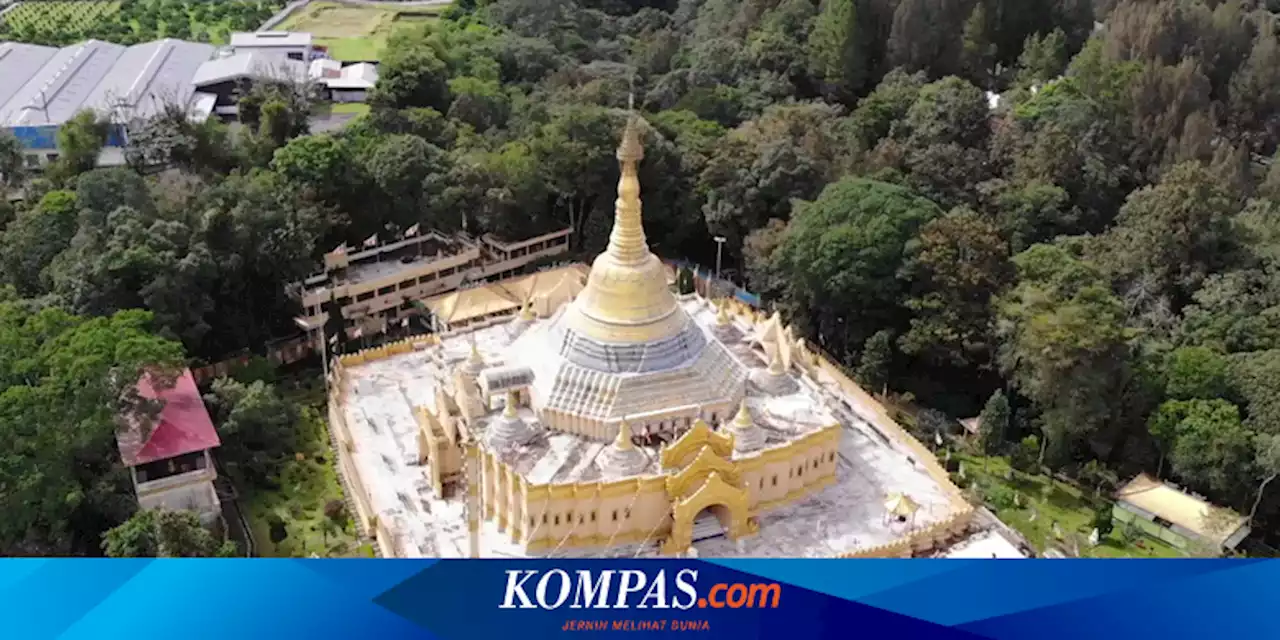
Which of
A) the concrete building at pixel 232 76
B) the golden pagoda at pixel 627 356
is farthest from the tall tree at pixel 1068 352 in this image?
the concrete building at pixel 232 76

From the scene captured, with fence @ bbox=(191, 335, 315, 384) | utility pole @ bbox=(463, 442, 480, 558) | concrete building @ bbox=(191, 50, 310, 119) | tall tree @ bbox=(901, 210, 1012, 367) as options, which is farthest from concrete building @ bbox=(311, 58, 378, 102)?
utility pole @ bbox=(463, 442, 480, 558)

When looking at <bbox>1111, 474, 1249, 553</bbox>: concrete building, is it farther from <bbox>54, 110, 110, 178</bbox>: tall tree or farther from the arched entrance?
<bbox>54, 110, 110, 178</bbox>: tall tree

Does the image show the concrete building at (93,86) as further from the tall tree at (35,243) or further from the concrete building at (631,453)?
the concrete building at (631,453)

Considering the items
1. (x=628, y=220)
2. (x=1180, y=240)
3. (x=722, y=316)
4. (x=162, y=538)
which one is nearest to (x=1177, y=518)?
(x=1180, y=240)

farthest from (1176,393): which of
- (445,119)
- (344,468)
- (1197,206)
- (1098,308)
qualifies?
(445,119)

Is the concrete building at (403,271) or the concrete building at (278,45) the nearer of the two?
the concrete building at (403,271)
